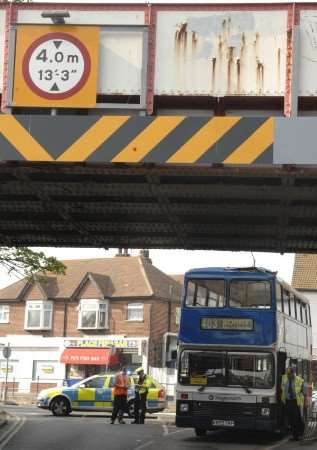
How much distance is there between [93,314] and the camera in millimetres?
55406

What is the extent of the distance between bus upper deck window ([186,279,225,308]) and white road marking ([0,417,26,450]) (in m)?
4.97

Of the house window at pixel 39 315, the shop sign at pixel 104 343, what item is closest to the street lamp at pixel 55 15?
the shop sign at pixel 104 343

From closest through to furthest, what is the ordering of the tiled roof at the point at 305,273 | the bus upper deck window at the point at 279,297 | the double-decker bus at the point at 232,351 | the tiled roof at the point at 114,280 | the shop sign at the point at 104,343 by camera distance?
1. the double-decker bus at the point at 232,351
2. the bus upper deck window at the point at 279,297
3. the shop sign at the point at 104,343
4. the tiled roof at the point at 114,280
5. the tiled roof at the point at 305,273

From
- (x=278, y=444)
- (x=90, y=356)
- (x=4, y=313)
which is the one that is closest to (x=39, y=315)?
(x=4, y=313)

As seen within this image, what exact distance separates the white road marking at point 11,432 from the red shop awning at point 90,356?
92.5ft

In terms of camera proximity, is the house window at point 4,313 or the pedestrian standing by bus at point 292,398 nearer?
the pedestrian standing by bus at point 292,398

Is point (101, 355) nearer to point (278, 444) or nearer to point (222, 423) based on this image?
point (222, 423)

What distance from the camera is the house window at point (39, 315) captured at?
56750 millimetres

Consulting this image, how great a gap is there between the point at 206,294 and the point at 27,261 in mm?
4512

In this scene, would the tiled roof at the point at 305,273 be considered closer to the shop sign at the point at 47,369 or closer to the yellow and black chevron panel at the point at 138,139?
the shop sign at the point at 47,369

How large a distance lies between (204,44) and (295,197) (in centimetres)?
285

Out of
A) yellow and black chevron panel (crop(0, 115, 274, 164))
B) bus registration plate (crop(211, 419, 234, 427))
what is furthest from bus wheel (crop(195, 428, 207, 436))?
yellow and black chevron panel (crop(0, 115, 274, 164))

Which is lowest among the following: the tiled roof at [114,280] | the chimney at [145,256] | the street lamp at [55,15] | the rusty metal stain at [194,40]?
the rusty metal stain at [194,40]

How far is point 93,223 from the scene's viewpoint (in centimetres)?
1425
